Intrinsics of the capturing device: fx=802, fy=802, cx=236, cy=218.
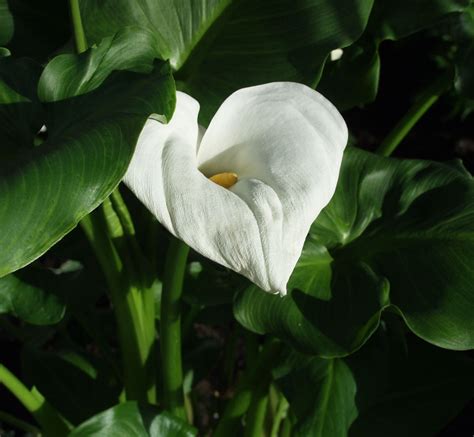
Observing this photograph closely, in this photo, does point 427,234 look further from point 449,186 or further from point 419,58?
point 419,58

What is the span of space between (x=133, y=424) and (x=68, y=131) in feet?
1.31

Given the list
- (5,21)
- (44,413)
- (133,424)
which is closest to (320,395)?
(133,424)

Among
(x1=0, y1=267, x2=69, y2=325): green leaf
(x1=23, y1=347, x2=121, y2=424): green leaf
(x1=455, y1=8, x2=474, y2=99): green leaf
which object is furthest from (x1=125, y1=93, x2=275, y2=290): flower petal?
(x1=23, y1=347, x2=121, y2=424): green leaf

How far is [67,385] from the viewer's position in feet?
3.39

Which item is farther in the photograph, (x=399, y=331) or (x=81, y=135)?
(x=399, y=331)

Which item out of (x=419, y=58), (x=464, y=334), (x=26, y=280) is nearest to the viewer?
(x=464, y=334)

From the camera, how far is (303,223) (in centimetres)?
57

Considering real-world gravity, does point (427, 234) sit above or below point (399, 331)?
above

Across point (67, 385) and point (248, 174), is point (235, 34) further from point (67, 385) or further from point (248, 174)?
point (67, 385)

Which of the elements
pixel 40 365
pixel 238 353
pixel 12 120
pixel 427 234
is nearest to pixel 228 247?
pixel 12 120

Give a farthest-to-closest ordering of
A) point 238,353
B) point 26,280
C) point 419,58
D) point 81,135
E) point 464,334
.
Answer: point 419,58, point 238,353, point 26,280, point 464,334, point 81,135

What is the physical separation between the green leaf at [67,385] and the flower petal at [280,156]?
1.50 feet

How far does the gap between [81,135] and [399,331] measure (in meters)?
0.51

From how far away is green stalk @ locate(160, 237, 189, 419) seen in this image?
2.51ft
